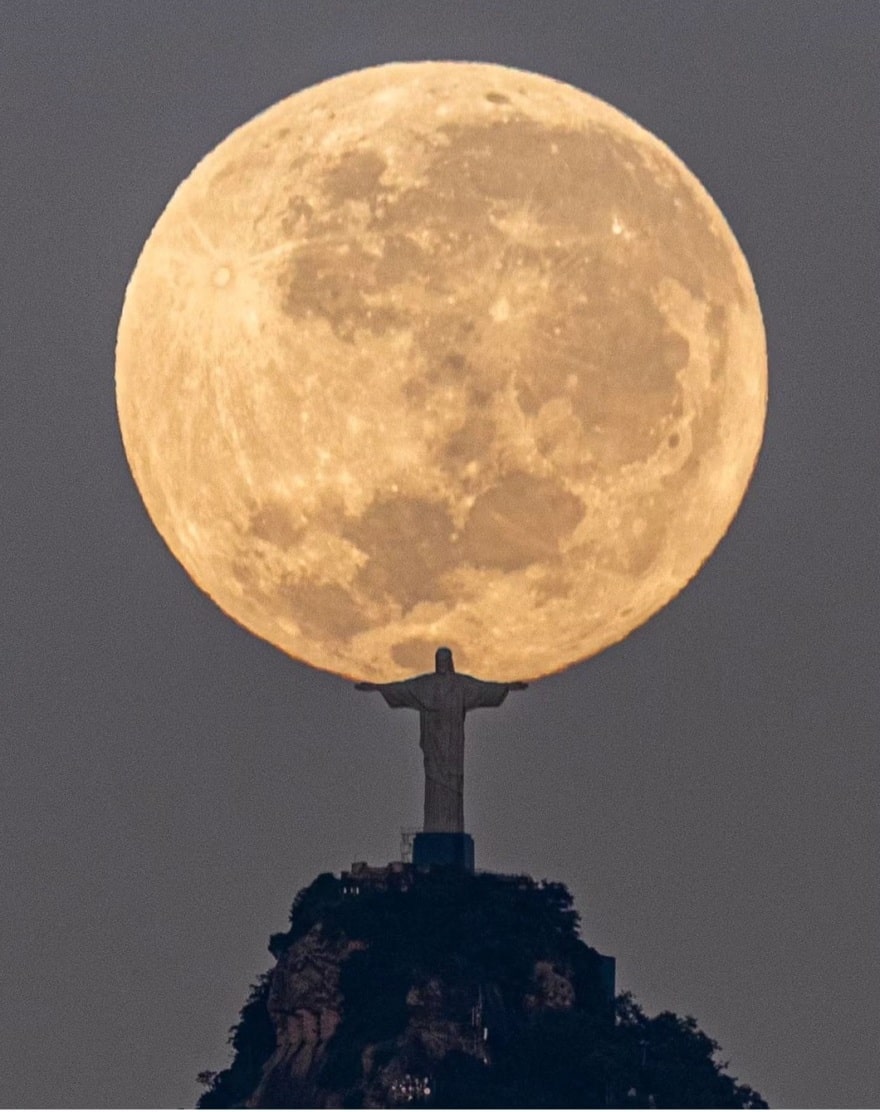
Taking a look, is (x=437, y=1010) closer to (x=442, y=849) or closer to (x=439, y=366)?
(x=442, y=849)

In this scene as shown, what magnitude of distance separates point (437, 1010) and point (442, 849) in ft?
15.7

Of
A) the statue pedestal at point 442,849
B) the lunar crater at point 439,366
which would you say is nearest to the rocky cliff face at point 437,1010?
the statue pedestal at point 442,849

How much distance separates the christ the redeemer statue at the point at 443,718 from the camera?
609 feet

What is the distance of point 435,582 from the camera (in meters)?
178

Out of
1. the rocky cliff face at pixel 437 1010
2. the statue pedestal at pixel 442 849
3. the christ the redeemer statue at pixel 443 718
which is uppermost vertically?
the christ the redeemer statue at pixel 443 718

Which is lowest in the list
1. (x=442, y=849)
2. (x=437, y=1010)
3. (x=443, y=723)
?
(x=437, y=1010)

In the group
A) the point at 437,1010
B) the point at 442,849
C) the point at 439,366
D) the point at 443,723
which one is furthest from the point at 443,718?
the point at 439,366

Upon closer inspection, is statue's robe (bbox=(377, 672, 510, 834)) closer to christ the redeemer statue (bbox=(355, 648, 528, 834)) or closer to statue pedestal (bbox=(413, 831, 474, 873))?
christ the redeemer statue (bbox=(355, 648, 528, 834))

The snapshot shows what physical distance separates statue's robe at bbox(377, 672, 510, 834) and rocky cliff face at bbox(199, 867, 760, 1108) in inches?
79.2

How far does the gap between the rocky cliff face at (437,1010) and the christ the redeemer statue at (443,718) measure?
201 centimetres

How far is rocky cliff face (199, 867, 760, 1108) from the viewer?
186625mm

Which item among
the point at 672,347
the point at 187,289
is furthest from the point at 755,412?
the point at 187,289

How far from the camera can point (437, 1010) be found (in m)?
188

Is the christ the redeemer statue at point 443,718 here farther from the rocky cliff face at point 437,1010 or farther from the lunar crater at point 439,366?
the lunar crater at point 439,366
